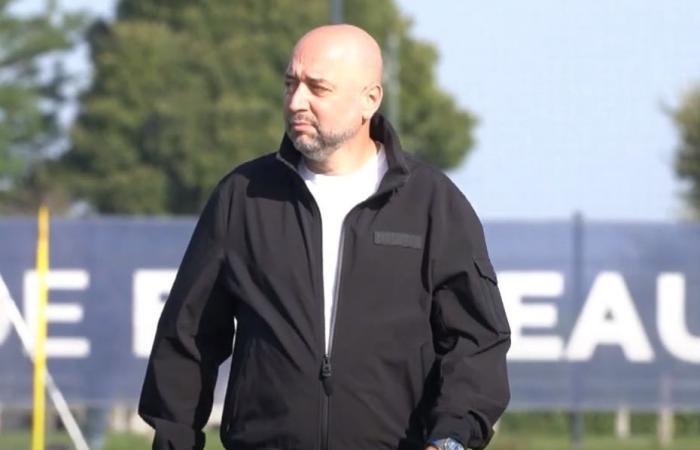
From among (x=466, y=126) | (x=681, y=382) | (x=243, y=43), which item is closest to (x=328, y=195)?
(x=681, y=382)

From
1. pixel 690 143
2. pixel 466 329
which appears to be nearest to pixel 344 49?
pixel 466 329

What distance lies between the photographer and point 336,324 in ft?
16.4

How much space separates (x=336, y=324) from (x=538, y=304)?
396 inches

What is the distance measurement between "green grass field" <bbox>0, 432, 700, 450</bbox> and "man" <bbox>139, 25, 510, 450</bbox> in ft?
33.1

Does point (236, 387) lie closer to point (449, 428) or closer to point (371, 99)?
point (449, 428)

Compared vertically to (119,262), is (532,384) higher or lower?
lower

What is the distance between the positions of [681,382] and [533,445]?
1.86 m

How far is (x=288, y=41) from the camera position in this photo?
58.5m

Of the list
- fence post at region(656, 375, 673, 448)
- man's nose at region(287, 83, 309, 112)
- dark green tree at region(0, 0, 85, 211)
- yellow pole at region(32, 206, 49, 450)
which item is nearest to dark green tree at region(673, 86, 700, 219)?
dark green tree at region(0, 0, 85, 211)

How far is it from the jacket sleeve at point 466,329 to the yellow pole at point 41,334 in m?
8.90

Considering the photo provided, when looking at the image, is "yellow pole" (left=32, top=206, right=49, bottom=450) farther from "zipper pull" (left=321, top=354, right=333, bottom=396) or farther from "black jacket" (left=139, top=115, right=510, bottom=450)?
"zipper pull" (left=321, top=354, right=333, bottom=396)

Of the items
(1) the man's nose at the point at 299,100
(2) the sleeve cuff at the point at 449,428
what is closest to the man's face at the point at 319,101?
(1) the man's nose at the point at 299,100

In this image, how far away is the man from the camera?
5.00 meters

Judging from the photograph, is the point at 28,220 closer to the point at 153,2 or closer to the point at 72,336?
the point at 72,336
